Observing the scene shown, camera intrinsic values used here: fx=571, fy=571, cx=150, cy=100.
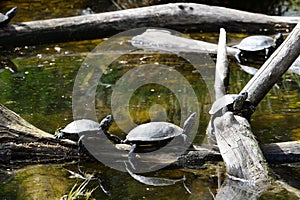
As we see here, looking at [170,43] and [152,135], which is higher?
[152,135]

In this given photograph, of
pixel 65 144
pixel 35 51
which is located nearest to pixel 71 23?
pixel 35 51

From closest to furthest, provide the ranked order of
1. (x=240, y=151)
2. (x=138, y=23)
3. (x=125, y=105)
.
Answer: (x=240, y=151)
(x=125, y=105)
(x=138, y=23)

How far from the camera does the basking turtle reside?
3.85m

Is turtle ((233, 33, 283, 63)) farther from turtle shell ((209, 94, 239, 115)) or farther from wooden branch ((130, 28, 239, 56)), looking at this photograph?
turtle shell ((209, 94, 239, 115))

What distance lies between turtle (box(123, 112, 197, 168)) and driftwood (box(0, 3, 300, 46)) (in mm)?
3396

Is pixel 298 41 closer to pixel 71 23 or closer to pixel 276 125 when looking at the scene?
pixel 276 125

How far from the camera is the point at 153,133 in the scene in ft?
12.7

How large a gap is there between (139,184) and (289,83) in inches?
98.1

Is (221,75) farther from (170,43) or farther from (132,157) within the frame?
(170,43)

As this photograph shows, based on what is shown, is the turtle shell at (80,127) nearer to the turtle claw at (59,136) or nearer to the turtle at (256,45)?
the turtle claw at (59,136)

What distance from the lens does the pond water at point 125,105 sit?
3541mm

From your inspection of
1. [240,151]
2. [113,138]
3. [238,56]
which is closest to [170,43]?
[238,56]

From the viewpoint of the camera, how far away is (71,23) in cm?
706

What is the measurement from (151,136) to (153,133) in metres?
0.03
